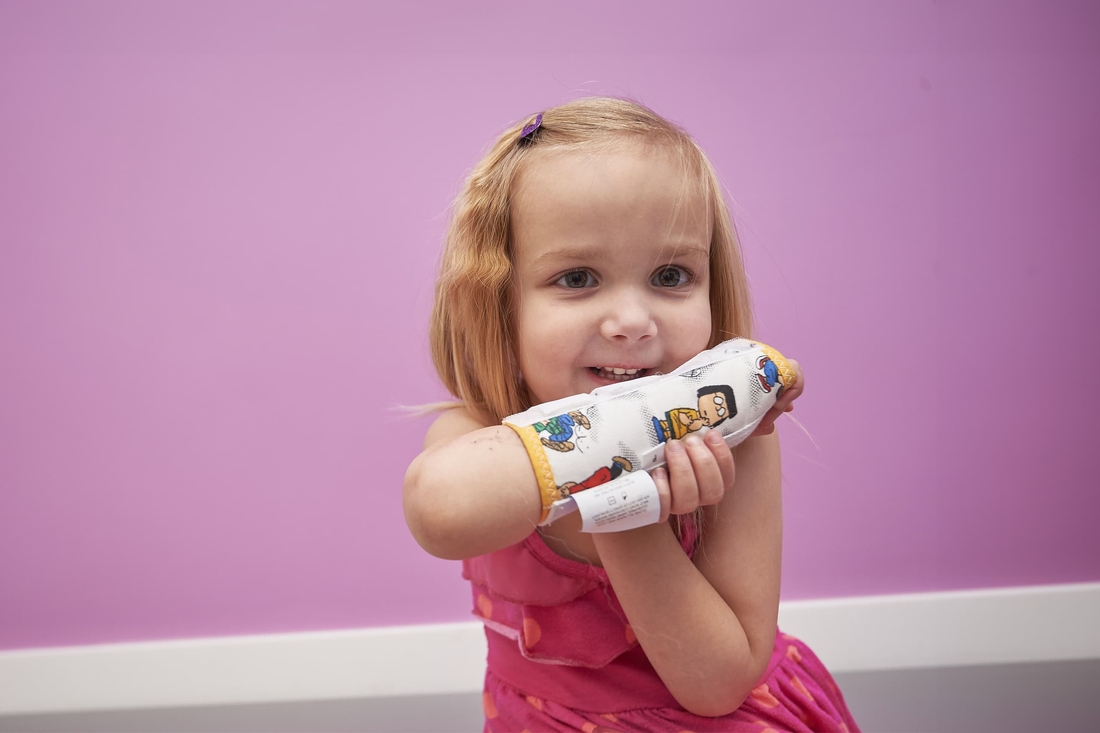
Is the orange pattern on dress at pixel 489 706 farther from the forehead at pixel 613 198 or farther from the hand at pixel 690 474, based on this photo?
the forehead at pixel 613 198

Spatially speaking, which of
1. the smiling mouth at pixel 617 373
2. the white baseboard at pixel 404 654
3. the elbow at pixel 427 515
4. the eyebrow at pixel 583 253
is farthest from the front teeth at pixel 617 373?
the white baseboard at pixel 404 654

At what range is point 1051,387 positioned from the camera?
141 centimetres

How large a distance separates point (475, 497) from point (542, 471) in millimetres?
50

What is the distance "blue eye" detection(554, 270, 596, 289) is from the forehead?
4 centimetres

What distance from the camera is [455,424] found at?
0.87 metres

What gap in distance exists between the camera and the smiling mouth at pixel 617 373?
29.8 inches

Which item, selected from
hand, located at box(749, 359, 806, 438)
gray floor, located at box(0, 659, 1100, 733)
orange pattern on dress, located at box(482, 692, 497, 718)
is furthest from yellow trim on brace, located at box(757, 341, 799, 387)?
gray floor, located at box(0, 659, 1100, 733)

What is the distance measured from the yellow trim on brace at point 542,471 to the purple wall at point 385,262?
0.77m

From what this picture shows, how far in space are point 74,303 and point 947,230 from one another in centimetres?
135

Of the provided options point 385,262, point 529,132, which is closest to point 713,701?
point 529,132

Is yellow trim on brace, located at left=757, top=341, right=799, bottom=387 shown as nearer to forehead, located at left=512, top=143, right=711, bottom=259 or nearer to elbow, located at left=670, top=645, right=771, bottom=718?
forehead, located at left=512, top=143, right=711, bottom=259

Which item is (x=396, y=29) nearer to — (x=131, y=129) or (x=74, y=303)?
(x=131, y=129)

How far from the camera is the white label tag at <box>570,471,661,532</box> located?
0.60 metres

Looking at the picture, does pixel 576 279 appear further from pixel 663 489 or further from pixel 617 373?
pixel 663 489
